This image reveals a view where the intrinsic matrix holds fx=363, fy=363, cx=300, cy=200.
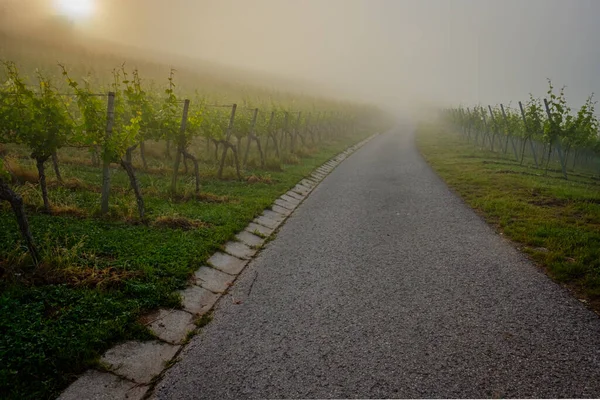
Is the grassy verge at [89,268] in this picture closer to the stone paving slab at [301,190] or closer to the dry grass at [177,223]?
the dry grass at [177,223]

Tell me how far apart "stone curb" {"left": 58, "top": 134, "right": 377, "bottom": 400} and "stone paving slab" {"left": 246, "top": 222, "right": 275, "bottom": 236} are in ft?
Result: 0.99

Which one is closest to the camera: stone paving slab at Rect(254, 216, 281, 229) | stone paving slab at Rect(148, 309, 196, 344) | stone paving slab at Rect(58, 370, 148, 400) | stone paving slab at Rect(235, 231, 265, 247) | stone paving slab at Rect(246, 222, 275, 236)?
stone paving slab at Rect(58, 370, 148, 400)

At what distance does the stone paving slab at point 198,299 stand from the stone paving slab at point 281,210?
16.6 feet

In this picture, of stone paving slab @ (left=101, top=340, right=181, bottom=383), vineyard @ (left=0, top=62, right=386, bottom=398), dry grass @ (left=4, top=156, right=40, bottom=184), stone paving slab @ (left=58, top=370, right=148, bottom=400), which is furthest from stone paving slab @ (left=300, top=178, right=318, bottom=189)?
stone paving slab @ (left=58, top=370, right=148, bottom=400)

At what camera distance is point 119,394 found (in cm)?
382

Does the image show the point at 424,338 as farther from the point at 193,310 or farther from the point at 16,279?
the point at 16,279

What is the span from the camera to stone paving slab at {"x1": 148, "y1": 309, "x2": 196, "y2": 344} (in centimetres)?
482

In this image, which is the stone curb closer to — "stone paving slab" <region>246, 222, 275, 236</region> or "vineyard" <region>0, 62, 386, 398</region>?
"vineyard" <region>0, 62, 386, 398</region>

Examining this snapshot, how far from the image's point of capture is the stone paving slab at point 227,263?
693cm

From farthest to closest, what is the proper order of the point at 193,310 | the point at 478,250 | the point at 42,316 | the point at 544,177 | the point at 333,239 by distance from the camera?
the point at 544,177, the point at 333,239, the point at 478,250, the point at 193,310, the point at 42,316

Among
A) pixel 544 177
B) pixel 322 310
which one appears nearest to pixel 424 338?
pixel 322 310

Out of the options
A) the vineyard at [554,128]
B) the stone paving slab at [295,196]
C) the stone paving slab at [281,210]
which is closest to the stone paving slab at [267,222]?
the stone paving slab at [281,210]

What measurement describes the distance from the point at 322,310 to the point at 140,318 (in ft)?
8.57

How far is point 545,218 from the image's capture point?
974 centimetres
